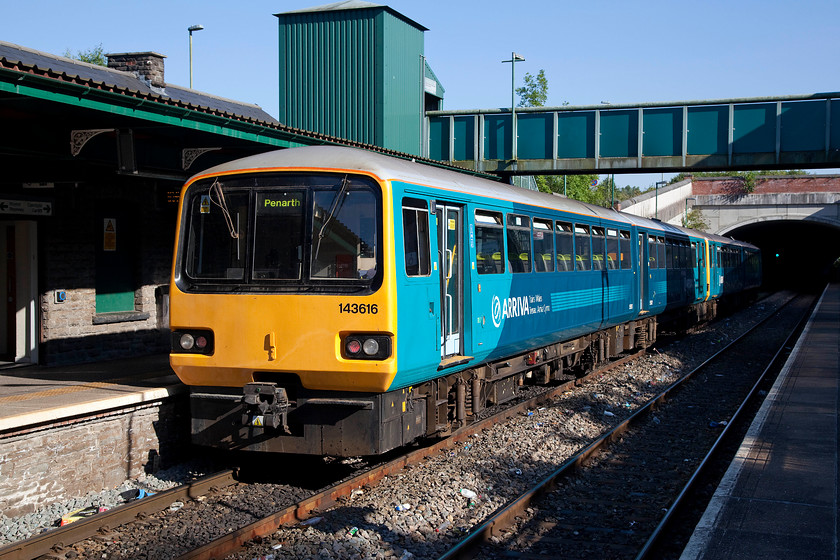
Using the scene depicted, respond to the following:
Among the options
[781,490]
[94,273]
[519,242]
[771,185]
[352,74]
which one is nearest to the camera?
[781,490]

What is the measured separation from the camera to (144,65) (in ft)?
54.9

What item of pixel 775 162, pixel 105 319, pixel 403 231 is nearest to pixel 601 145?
pixel 775 162

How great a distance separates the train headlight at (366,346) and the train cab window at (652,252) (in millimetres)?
12160

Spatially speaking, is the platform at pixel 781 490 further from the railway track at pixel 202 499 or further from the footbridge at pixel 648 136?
the footbridge at pixel 648 136

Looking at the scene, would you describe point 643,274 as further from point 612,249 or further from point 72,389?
point 72,389

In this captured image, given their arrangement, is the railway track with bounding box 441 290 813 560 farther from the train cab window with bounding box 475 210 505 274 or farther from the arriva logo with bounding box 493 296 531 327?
the train cab window with bounding box 475 210 505 274

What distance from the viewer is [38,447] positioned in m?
7.08

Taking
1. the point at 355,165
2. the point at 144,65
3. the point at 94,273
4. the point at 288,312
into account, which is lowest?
the point at 288,312

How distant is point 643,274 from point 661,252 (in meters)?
2.10

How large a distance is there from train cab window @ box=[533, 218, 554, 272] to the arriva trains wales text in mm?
456

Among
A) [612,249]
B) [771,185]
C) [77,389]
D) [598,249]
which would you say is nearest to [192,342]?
[77,389]

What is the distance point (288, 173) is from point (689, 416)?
7.26 metres

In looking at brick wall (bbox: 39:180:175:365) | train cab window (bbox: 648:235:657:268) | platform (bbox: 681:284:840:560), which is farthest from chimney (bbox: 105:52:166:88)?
platform (bbox: 681:284:840:560)

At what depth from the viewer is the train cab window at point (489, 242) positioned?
9008 millimetres
